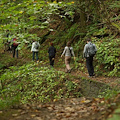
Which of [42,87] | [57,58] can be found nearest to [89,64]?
[42,87]

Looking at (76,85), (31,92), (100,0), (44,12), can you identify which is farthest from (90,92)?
(100,0)

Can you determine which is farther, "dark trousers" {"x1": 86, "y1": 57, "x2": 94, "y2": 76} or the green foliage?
"dark trousers" {"x1": 86, "y1": 57, "x2": 94, "y2": 76}

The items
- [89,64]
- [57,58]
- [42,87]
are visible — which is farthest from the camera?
[57,58]

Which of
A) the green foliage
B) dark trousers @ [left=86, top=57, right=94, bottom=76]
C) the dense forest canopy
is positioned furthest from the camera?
dark trousers @ [left=86, top=57, right=94, bottom=76]

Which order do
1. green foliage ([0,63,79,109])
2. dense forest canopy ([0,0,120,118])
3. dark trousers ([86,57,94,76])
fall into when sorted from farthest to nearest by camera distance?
dark trousers ([86,57,94,76])
green foliage ([0,63,79,109])
dense forest canopy ([0,0,120,118])

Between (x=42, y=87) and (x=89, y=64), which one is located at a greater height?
(x=89, y=64)

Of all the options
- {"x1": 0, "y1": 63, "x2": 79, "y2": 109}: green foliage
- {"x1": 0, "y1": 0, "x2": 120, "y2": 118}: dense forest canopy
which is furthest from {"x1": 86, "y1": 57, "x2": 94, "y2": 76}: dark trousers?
{"x1": 0, "y1": 63, "x2": 79, "y2": 109}: green foliage

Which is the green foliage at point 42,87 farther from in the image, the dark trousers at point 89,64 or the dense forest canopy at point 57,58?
the dark trousers at point 89,64

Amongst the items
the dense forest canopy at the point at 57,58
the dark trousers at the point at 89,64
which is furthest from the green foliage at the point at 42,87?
the dark trousers at the point at 89,64

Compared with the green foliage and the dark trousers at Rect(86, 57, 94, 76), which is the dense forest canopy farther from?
the dark trousers at Rect(86, 57, 94, 76)

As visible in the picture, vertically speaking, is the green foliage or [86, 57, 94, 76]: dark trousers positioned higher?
[86, 57, 94, 76]: dark trousers

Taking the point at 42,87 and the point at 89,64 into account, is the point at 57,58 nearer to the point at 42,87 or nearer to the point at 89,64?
the point at 89,64

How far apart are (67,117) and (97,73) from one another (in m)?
7.67

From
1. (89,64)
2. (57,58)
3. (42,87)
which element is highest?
(57,58)
